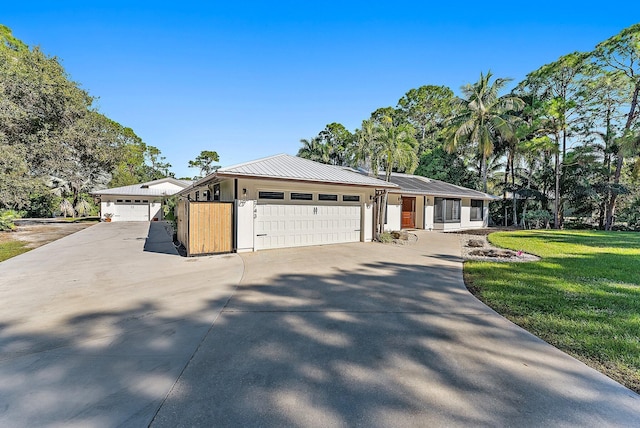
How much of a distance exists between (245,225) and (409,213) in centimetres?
1228

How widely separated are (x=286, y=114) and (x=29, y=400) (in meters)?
16.9

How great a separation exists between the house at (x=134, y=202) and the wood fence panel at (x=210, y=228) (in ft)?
58.4

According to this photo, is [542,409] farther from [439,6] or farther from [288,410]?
[439,6]

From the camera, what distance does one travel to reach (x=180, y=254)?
29.1ft

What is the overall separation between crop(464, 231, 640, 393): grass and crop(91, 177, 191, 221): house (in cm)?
2499

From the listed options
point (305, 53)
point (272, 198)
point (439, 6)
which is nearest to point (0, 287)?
point (272, 198)

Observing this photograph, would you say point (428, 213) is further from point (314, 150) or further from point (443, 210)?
point (314, 150)

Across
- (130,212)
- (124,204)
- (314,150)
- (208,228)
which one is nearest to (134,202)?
(124,204)

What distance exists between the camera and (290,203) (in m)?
10.0

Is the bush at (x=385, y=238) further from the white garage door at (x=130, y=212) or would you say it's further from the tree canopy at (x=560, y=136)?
the white garage door at (x=130, y=212)

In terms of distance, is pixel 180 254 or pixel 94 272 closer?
pixel 94 272

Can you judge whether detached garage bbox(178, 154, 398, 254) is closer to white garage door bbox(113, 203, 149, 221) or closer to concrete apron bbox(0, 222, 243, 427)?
concrete apron bbox(0, 222, 243, 427)

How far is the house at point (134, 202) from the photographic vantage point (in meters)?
23.2

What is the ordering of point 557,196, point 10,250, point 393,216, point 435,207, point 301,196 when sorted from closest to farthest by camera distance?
point 10,250 < point 301,196 < point 393,216 < point 435,207 < point 557,196
